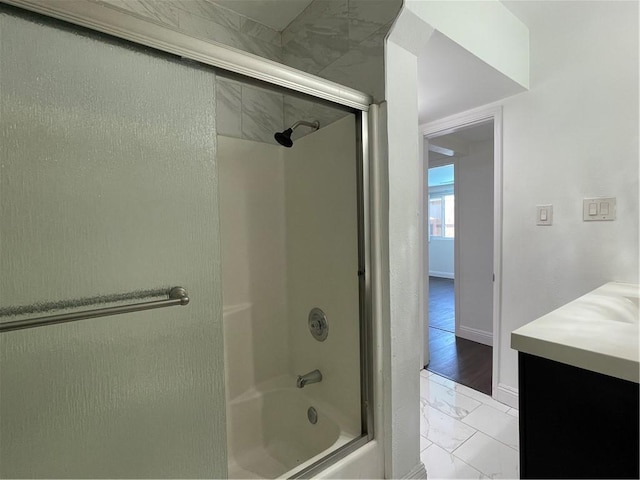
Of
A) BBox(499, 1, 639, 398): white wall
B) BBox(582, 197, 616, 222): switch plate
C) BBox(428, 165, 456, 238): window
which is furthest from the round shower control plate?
BBox(428, 165, 456, 238): window

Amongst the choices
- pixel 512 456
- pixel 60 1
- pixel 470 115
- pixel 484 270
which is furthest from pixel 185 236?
pixel 484 270

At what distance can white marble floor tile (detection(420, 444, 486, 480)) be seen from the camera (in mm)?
1458

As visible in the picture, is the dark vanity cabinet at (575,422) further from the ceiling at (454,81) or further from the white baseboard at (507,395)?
the ceiling at (454,81)

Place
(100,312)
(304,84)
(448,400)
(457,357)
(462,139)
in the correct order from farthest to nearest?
(462,139) → (457,357) → (448,400) → (304,84) → (100,312)

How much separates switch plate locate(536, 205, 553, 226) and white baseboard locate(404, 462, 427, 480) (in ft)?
4.69

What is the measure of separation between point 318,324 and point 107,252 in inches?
42.4

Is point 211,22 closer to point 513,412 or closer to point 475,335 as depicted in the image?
point 513,412

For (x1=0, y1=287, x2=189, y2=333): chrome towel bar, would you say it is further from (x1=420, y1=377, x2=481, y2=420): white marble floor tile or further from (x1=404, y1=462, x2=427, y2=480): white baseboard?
(x1=420, y1=377, x2=481, y2=420): white marble floor tile

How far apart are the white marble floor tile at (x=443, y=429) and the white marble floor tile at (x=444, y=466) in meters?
0.06

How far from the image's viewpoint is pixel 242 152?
176cm

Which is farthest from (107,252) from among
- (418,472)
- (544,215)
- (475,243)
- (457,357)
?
(475,243)

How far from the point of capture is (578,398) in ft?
2.60

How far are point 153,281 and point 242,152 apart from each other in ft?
3.52

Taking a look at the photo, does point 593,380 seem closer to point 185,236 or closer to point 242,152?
point 185,236
